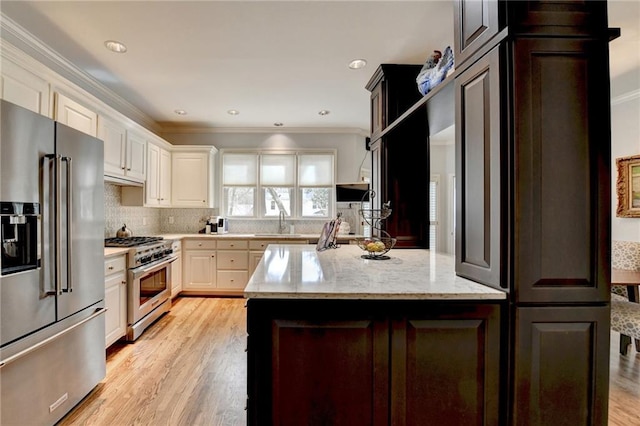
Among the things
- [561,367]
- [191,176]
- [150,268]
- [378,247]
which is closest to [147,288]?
[150,268]

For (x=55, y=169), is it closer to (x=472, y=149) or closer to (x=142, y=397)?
(x=142, y=397)

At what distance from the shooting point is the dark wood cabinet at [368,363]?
1.27 metres

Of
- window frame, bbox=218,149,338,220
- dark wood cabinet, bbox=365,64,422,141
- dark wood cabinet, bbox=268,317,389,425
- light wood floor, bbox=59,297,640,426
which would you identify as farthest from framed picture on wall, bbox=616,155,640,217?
dark wood cabinet, bbox=268,317,389,425

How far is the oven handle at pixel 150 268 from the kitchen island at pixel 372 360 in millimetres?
2233

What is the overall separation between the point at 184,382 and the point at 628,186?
480 centimetres

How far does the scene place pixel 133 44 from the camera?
2486mm

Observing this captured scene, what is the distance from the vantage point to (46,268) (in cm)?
168

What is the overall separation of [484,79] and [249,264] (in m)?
3.75

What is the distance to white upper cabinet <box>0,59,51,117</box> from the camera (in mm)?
1874

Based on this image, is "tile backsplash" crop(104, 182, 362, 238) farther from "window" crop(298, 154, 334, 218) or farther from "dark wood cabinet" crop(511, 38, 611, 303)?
"dark wood cabinet" crop(511, 38, 611, 303)

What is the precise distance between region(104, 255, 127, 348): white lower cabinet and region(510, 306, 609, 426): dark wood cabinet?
2.83m

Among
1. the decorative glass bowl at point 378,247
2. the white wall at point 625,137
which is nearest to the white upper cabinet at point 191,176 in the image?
the decorative glass bowl at point 378,247

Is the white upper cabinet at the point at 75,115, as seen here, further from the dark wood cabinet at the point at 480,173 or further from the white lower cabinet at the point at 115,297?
the dark wood cabinet at the point at 480,173

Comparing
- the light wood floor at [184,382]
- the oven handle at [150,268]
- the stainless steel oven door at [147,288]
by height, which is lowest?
the light wood floor at [184,382]
